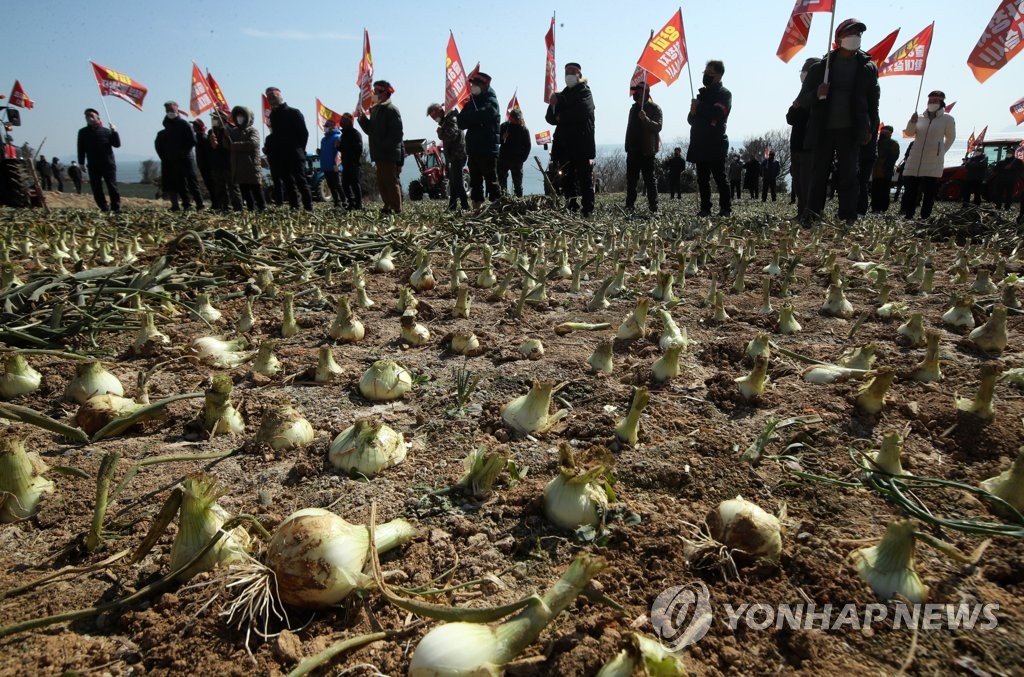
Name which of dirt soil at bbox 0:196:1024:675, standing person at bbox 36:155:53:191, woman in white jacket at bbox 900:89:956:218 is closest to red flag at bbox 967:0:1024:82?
woman in white jacket at bbox 900:89:956:218

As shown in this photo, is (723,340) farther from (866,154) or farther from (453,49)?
(453,49)

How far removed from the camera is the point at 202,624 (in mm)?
1217

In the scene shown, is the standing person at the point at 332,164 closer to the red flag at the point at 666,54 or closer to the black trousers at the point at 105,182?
the black trousers at the point at 105,182

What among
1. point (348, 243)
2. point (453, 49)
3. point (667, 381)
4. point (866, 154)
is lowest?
point (667, 381)

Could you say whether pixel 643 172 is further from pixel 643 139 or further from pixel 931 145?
pixel 931 145

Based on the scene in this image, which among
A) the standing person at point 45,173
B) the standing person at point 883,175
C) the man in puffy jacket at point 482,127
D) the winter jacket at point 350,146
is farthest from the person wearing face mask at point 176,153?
the standing person at point 45,173

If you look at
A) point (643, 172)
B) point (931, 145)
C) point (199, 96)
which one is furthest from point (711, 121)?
point (199, 96)

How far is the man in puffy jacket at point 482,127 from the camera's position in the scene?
827 cm

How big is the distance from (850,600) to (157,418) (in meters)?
2.30

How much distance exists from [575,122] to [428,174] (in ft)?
44.5

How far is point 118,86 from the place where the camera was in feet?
43.1

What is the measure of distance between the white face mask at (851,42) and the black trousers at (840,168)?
2.96 feet

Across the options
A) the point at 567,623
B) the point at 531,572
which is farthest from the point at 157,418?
→ the point at 567,623

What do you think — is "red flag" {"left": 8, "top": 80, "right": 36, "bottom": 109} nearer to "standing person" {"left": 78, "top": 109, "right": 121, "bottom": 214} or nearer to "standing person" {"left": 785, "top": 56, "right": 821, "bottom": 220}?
"standing person" {"left": 78, "top": 109, "right": 121, "bottom": 214}
